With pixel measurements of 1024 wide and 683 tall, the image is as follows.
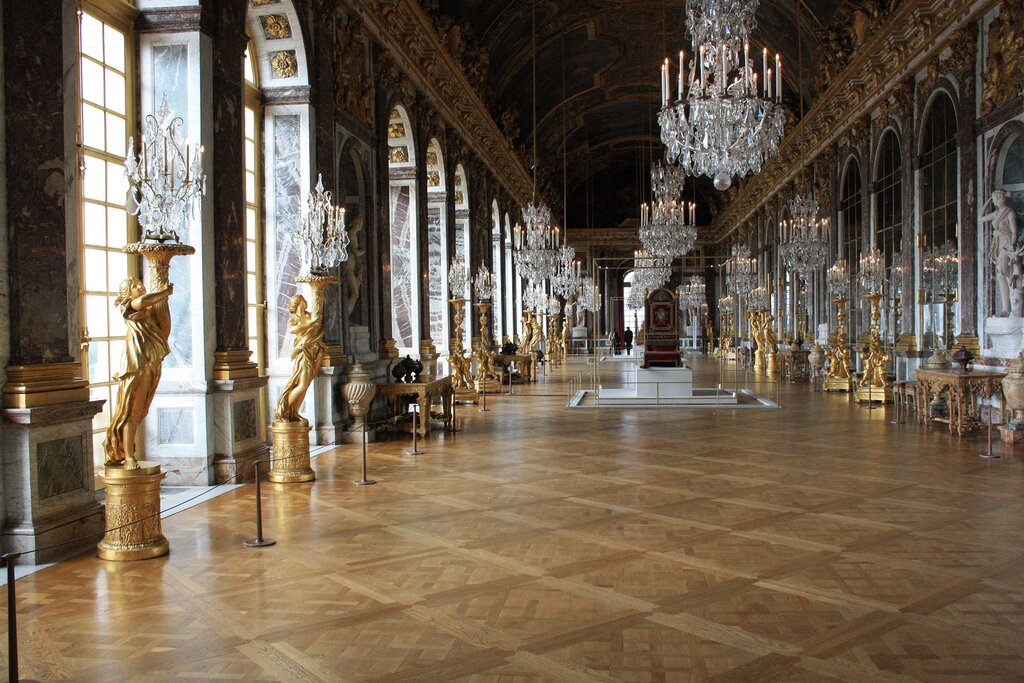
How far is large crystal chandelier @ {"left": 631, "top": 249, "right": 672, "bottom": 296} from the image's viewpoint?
73.5ft

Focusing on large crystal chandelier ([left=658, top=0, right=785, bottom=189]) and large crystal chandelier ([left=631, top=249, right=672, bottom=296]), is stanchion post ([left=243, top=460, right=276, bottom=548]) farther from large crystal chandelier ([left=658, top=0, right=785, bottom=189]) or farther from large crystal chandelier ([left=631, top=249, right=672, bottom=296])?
large crystal chandelier ([left=631, top=249, right=672, bottom=296])

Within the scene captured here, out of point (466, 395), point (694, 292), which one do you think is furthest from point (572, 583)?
point (694, 292)

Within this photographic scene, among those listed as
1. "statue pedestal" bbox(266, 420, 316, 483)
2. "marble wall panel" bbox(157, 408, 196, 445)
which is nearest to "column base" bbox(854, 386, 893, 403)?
"statue pedestal" bbox(266, 420, 316, 483)

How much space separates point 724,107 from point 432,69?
9183 mm

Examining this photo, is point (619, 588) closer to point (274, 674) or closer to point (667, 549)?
point (667, 549)

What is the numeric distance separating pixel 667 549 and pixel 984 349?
8859 millimetres

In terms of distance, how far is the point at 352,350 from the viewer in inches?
452

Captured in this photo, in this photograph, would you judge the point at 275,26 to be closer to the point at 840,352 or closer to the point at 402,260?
the point at 402,260

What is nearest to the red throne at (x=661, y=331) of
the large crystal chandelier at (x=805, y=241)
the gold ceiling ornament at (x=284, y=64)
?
the large crystal chandelier at (x=805, y=241)

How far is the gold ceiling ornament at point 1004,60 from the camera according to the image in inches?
425

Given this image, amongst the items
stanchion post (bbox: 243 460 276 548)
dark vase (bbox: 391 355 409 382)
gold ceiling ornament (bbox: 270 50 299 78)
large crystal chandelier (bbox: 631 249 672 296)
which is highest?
gold ceiling ornament (bbox: 270 50 299 78)

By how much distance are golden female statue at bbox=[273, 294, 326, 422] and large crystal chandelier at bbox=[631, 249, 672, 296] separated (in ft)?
39.2

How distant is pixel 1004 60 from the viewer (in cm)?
1123

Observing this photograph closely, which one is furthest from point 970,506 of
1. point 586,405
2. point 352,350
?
point 586,405
